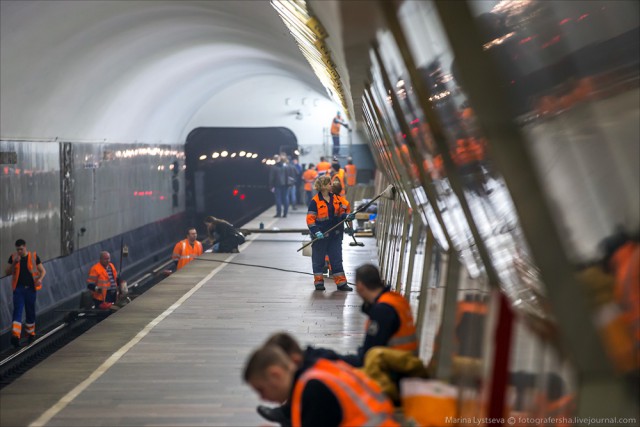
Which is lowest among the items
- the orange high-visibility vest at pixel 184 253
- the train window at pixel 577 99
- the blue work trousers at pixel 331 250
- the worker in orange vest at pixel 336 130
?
the orange high-visibility vest at pixel 184 253

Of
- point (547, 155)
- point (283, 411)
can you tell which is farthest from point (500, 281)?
point (283, 411)

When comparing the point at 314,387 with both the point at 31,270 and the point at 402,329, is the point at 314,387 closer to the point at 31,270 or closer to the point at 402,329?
the point at 402,329

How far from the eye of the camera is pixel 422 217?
898cm

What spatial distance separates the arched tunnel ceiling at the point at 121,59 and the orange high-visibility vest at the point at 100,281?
281 cm

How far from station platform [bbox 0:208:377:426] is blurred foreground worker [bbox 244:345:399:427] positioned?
9.45 ft

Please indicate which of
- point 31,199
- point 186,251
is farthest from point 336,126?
point 31,199

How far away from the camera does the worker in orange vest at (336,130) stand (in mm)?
35219

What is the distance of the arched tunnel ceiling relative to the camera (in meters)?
15.9

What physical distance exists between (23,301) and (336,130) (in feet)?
64.2

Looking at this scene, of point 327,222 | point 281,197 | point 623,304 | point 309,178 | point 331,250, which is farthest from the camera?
point 309,178

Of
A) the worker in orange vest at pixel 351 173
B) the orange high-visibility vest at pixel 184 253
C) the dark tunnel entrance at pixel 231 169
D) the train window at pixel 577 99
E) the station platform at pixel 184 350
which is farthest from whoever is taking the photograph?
the dark tunnel entrance at pixel 231 169

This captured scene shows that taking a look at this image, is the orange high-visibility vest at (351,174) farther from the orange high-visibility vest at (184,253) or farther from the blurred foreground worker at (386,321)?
the blurred foreground worker at (386,321)

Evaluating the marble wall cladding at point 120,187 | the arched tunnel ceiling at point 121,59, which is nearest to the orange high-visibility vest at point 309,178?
the arched tunnel ceiling at point 121,59

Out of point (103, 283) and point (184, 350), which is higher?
point (184, 350)
